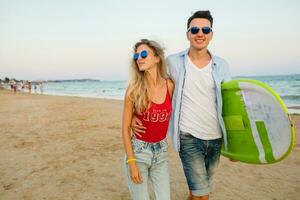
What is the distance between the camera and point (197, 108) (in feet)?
8.82

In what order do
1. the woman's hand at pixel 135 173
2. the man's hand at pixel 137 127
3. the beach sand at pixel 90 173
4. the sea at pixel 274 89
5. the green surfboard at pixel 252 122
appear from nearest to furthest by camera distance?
1. the woman's hand at pixel 135 173
2. the man's hand at pixel 137 127
3. the green surfboard at pixel 252 122
4. the beach sand at pixel 90 173
5. the sea at pixel 274 89

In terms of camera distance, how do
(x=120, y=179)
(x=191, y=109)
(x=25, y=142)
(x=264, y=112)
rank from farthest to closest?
(x=25, y=142), (x=120, y=179), (x=264, y=112), (x=191, y=109)

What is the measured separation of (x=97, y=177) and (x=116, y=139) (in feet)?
8.15

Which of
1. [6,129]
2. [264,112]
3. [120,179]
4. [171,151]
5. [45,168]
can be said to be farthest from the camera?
[6,129]

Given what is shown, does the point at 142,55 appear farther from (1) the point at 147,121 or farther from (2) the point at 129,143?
(2) the point at 129,143

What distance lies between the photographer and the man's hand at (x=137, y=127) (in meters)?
2.38

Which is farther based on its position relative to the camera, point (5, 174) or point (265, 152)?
point (5, 174)

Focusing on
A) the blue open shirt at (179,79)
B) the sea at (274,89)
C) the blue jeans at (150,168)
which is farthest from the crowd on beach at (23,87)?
the blue jeans at (150,168)

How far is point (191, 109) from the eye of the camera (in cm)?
269

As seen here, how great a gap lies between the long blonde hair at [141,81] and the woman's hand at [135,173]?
0.46 m

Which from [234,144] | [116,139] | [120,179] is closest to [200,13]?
[234,144]

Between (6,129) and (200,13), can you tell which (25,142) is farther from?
(200,13)

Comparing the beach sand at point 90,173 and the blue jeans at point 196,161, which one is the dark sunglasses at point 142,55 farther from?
the beach sand at point 90,173

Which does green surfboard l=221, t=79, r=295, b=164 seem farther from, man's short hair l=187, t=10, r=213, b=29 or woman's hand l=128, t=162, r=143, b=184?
woman's hand l=128, t=162, r=143, b=184
